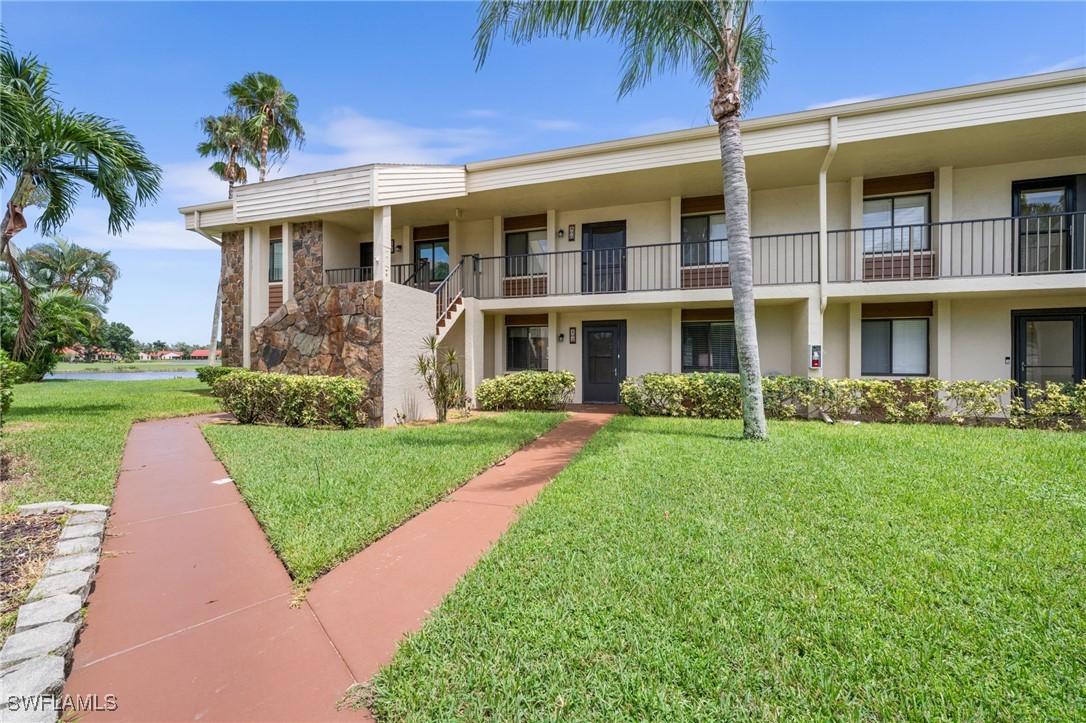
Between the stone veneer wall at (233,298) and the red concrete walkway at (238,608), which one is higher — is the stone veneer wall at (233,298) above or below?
above

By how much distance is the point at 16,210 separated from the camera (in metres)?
7.89

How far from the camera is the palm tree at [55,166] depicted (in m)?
7.70

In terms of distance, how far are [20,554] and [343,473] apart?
99.5 inches

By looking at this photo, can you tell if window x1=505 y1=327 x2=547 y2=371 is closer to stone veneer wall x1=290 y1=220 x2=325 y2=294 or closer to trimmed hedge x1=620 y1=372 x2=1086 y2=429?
trimmed hedge x1=620 y1=372 x2=1086 y2=429

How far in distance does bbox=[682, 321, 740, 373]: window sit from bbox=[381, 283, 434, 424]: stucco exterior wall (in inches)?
269

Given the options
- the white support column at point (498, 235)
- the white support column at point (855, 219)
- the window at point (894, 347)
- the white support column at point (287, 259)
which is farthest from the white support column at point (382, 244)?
the window at point (894, 347)

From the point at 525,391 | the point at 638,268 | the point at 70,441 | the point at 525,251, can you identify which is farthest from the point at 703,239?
the point at 70,441

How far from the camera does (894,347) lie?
35.6ft

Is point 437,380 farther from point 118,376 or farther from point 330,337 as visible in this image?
point 118,376

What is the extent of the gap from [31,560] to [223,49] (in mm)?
10272

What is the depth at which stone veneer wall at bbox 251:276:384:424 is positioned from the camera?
9070mm

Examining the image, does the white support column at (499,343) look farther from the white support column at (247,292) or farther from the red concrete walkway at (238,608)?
the red concrete walkway at (238,608)

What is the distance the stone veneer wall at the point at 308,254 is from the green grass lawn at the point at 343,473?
6175mm

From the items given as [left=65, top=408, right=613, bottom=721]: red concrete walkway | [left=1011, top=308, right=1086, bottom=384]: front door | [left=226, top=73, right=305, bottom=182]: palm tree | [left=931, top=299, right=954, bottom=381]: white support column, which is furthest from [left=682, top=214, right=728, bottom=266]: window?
[left=226, top=73, right=305, bottom=182]: palm tree
